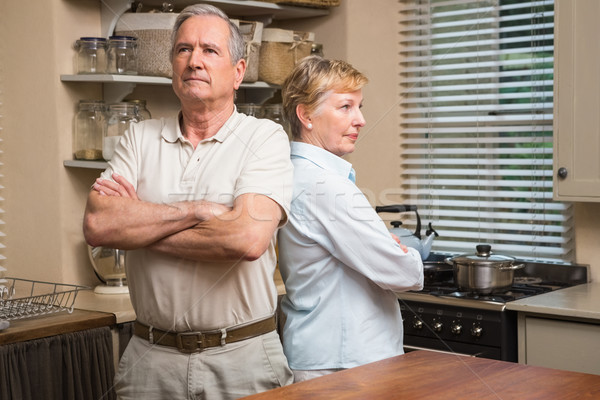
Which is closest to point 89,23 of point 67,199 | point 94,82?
point 94,82

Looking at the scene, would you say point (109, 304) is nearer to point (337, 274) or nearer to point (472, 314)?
point (337, 274)

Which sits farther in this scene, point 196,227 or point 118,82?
point 118,82

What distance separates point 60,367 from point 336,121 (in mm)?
1150

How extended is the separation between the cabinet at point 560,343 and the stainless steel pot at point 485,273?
0.63 feet

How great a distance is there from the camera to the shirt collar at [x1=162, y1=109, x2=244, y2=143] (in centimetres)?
203

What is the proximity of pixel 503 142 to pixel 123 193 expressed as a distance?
207 centimetres

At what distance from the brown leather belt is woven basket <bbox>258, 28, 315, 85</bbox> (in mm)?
1667

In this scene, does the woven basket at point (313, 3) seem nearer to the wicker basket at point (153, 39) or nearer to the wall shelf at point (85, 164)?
the wicker basket at point (153, 39)

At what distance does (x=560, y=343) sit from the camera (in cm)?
269

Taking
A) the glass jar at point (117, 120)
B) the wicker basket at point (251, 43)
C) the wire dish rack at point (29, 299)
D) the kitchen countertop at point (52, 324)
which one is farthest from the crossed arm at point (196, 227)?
the wicker basket at point (251, 43)

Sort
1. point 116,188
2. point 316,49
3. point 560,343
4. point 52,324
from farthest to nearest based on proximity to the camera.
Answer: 1. point 316,49
2. point 560,343
3. point 52,324
4. point 116,188

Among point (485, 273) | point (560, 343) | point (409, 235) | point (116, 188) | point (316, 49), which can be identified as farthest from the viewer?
point (316, 49)

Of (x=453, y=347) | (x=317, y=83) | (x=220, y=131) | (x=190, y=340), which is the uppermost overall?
(x=317, y=83)

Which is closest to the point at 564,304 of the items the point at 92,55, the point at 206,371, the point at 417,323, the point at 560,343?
the point at 560,343
